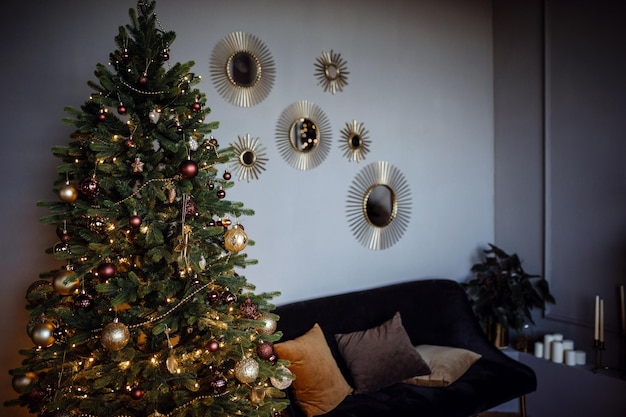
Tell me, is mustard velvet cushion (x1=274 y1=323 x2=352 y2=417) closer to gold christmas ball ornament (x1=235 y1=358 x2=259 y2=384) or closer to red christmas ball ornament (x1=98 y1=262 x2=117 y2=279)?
gold christmas ball ornament (x1=235 y1=358 x2=259 y2=384)

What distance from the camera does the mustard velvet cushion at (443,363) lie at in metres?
2.67

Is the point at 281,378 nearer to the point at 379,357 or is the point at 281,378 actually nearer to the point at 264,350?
the point at 264,350

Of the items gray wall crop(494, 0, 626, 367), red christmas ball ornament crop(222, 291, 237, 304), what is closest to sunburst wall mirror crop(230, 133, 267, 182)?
red christmas ball ornament crop(222, 291, 237, 304)

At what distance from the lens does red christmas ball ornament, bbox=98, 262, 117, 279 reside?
1615mm

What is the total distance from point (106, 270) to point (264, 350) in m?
0.62

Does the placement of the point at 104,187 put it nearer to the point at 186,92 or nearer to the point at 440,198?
the point at 186,92

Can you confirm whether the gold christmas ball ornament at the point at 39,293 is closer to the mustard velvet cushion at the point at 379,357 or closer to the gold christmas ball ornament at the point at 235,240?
the gold christmas ball ornament at the point at 235,240

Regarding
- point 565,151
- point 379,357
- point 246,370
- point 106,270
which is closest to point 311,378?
point 379,357

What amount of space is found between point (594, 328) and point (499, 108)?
1728 mm

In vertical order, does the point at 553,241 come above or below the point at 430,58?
below

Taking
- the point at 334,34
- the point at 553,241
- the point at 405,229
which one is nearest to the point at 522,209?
the point at 553,241

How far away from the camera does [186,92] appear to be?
1878 mm

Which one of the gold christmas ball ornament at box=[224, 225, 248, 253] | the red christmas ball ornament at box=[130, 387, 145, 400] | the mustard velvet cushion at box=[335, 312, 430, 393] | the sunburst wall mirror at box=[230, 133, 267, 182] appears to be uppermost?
the sunburst wall mirror at box=[230, 133, 267, 182]

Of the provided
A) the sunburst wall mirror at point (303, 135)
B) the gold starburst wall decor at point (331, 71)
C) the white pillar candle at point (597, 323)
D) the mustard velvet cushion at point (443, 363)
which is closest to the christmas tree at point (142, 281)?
the sunburst wall mirror at point (303, 135)
